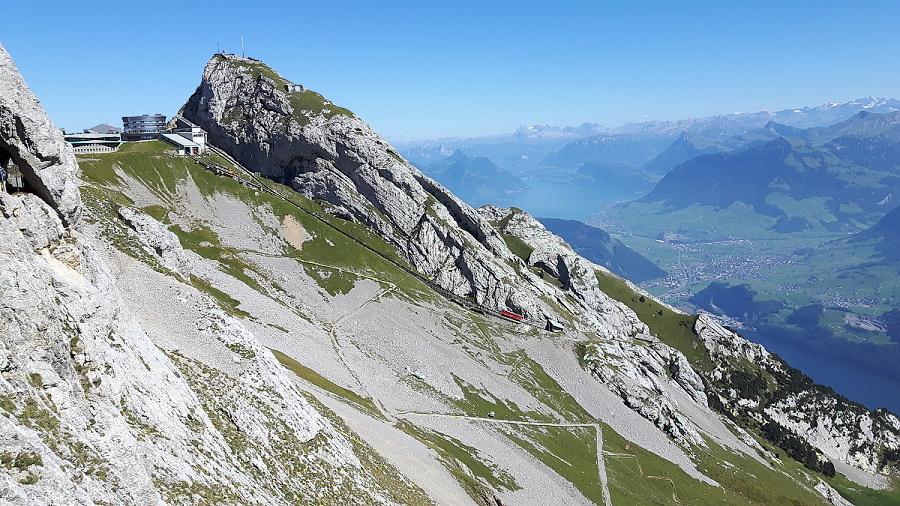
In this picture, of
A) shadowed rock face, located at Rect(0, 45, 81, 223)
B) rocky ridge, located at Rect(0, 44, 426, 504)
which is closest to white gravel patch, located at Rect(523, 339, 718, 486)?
rocky ridge, located at Rect(0, 44, 426, 504)

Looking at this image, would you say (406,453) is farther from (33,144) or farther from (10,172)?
(33,144)

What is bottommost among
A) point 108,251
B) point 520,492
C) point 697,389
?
point 697,389

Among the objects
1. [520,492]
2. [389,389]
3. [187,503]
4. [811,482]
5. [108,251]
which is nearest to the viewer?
[187,503]

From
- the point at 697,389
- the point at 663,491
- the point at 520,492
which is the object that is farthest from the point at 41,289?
the point at 697,389

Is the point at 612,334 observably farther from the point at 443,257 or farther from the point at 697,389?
the point at 443,257

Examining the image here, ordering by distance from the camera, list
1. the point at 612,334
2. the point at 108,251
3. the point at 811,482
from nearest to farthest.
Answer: the point at 108,251 → the point at 811,482 → the point at 612,334

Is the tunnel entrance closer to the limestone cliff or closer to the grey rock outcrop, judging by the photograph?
the limestone cliff

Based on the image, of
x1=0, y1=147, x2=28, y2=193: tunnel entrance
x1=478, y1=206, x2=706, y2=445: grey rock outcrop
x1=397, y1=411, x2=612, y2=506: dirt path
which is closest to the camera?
x1=0, y1=147, x2=28, y2=193: tunnel entrance
